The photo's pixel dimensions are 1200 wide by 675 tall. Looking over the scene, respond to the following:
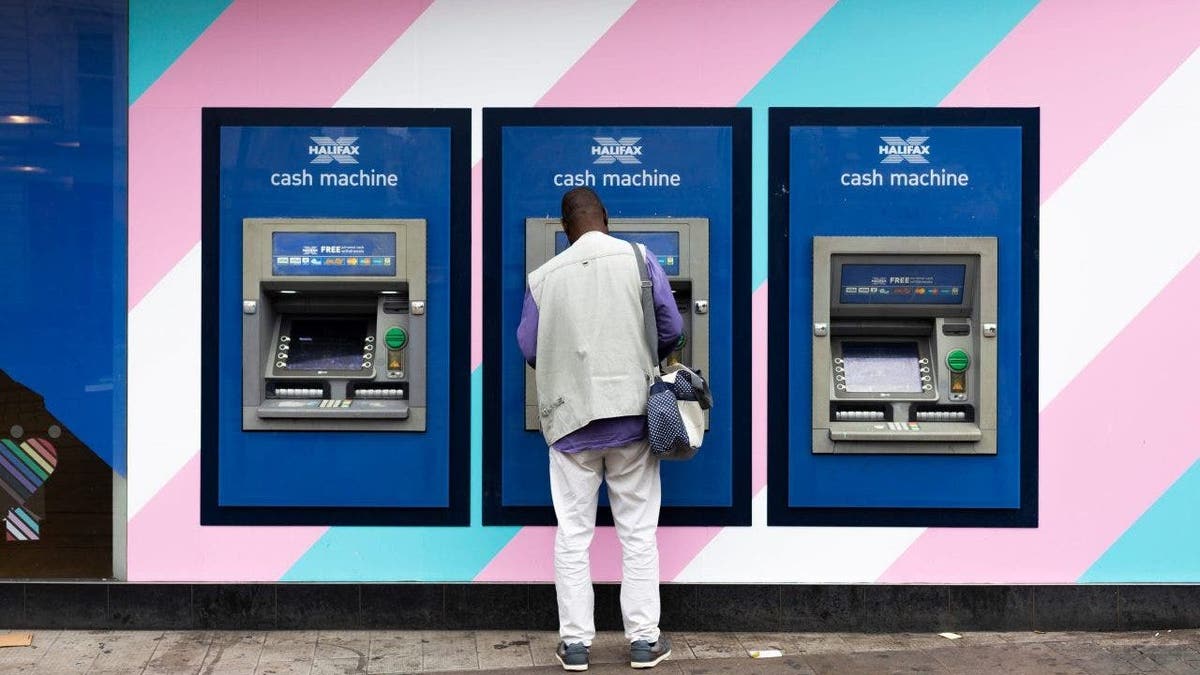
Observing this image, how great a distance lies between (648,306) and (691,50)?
119 cm

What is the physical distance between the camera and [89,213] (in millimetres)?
5586

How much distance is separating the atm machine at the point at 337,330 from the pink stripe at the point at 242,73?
34cm

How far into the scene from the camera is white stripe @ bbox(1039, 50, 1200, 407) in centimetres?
562

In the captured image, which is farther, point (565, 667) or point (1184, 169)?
point (1184, 169)

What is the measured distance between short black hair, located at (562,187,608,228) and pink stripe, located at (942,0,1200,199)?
5.54 ft

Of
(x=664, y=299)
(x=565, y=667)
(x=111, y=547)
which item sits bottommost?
(x=565, y=667)

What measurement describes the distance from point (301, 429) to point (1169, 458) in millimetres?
3589

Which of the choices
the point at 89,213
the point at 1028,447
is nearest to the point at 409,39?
the point at 89,213

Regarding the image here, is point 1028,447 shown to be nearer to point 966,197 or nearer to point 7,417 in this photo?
point 966,197

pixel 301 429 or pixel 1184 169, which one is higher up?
pixel 1184 169

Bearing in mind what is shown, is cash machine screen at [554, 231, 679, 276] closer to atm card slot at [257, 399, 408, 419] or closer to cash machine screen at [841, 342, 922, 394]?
cash machine screen at [841, 342, 922, 394]

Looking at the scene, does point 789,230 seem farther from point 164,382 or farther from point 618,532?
point 164,382

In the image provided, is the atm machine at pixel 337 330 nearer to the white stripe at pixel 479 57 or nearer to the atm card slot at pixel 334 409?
the atm card slot at pixel 334 409

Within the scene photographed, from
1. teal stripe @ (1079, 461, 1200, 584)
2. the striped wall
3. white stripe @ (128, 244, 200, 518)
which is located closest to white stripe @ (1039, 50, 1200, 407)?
the striped wall
